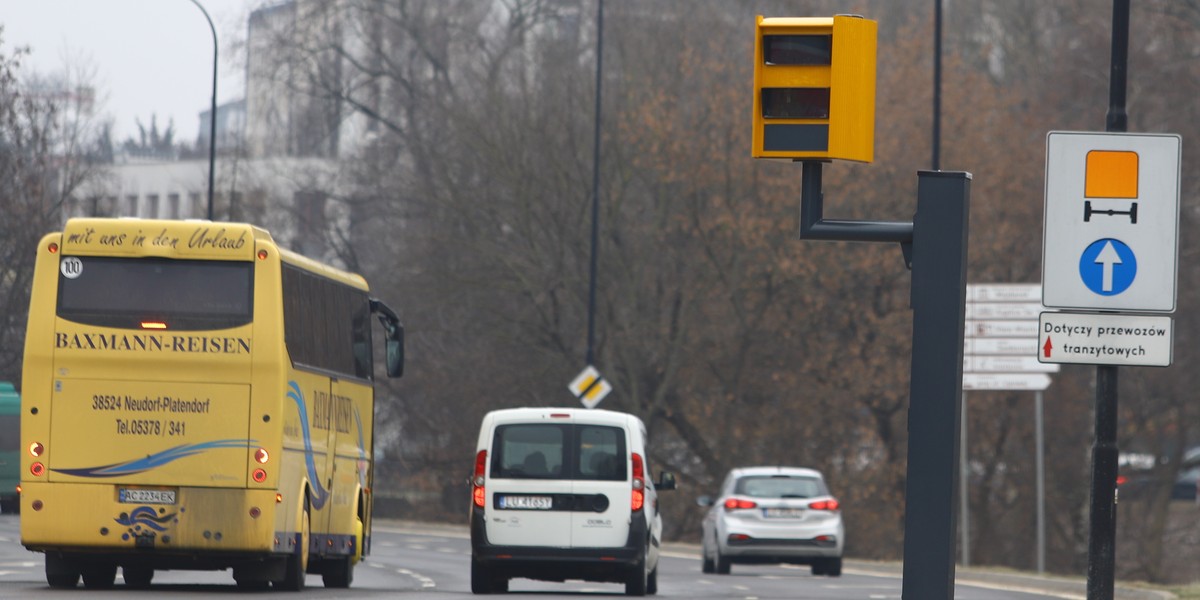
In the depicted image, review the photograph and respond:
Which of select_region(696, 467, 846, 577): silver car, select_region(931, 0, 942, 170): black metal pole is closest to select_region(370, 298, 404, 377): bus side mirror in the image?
select_region(696, 467, 846, 577): silver car

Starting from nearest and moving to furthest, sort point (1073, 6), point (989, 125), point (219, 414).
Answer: point (219, 414) < point (989, 125) < point (1073, 6)

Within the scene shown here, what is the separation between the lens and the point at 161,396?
18.3 meters

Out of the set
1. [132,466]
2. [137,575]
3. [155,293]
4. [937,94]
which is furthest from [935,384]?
[937,94]

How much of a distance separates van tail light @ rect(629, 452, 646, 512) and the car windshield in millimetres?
8829

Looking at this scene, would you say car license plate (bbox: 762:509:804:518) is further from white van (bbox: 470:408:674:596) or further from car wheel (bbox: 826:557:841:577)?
white van (bbox: 470:408:674:596)

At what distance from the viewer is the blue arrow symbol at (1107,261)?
570 inches

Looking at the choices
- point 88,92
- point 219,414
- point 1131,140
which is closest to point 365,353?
point 219,414

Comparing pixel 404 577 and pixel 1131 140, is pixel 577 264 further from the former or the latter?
pixel 1131 140

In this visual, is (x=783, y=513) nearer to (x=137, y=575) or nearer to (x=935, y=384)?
(x=137, y=575)

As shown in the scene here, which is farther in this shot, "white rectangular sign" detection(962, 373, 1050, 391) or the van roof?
"white rectangular sign" detection(962, 373, 1050, 391)

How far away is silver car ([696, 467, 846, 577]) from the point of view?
29547 mm

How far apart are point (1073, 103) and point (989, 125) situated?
3.72m

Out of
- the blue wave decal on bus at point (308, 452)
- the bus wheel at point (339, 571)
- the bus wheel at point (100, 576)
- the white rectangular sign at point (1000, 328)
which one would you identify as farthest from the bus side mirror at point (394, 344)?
the white rectangular sign at point (1000, 328)

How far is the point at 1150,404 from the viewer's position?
46.7 m
